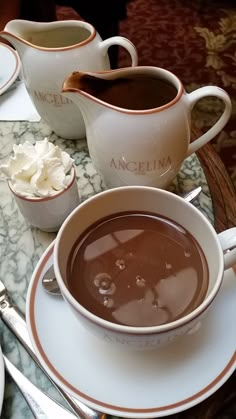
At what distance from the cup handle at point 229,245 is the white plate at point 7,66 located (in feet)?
1.59

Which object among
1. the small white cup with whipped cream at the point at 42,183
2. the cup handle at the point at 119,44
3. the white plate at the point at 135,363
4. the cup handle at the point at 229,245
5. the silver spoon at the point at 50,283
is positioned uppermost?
the cup handle at the point at 119,44

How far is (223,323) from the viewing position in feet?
1.66

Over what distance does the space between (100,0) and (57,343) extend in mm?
1130

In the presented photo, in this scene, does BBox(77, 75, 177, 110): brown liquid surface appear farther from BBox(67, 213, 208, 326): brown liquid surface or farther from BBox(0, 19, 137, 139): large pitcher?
BBox(67, 213, 208, 326): brown liquid surface

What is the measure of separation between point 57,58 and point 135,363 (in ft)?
1.30

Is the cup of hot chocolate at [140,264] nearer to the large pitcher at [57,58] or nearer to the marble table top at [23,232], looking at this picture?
the marble table top at [23,232]

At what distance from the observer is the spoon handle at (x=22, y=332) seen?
47 cm

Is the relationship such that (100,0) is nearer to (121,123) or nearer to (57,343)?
(121,123)

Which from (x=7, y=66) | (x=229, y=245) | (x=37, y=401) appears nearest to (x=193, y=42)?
(x=7, y=66)

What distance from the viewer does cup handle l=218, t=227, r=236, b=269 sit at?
0.49 metres

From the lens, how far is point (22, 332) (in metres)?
0.53

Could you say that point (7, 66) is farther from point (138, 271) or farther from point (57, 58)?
point (138, 271)

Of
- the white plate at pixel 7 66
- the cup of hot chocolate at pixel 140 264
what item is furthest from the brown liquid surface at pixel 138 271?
the white plate at pixel 7 66

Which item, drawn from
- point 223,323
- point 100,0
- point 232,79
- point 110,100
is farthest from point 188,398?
point 232,79
